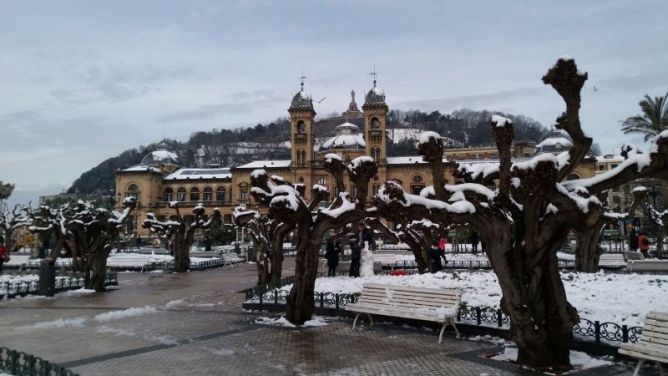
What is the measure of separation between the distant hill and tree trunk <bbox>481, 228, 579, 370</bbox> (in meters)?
104

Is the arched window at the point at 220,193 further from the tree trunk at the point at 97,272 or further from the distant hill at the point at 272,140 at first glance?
the tree trunk at the point at 97,272

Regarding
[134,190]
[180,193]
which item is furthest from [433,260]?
[180,193]

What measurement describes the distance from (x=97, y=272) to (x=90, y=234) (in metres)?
7.18

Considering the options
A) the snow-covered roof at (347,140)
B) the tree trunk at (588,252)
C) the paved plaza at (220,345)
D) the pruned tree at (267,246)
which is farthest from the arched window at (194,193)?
the tree trunk at (588,252)

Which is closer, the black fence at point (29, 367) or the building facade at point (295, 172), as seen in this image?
the black fence at point (29, 367)

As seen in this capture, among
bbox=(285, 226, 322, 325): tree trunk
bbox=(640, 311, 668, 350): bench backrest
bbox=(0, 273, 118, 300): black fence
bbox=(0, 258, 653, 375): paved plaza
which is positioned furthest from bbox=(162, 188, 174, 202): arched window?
bbox=(640, 311, 668, 350): bench backrest

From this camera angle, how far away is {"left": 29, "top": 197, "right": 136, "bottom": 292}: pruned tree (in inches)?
813

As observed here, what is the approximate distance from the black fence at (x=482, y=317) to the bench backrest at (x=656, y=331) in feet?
3.34

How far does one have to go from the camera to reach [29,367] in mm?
7012

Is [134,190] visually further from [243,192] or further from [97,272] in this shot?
[97,272]

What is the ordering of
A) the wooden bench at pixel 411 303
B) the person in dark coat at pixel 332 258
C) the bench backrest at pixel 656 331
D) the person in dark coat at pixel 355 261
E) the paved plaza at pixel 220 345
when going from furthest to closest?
the person in dark coat at pixel 332 258, the person in dark coat at pixel 355 261, the wooden bench at pixel 411 303, the paved plaza at pixel 220 345, the bench backrest at pixel 656 331

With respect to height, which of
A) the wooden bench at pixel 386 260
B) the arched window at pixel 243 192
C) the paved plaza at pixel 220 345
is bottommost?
the wooden bench at pixel 386 260

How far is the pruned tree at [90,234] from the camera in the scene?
20.6 metres

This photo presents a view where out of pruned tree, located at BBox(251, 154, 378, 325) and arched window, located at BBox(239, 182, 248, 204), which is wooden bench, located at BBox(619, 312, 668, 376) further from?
arched window, located at BBox(239, 182, 248, 204)
